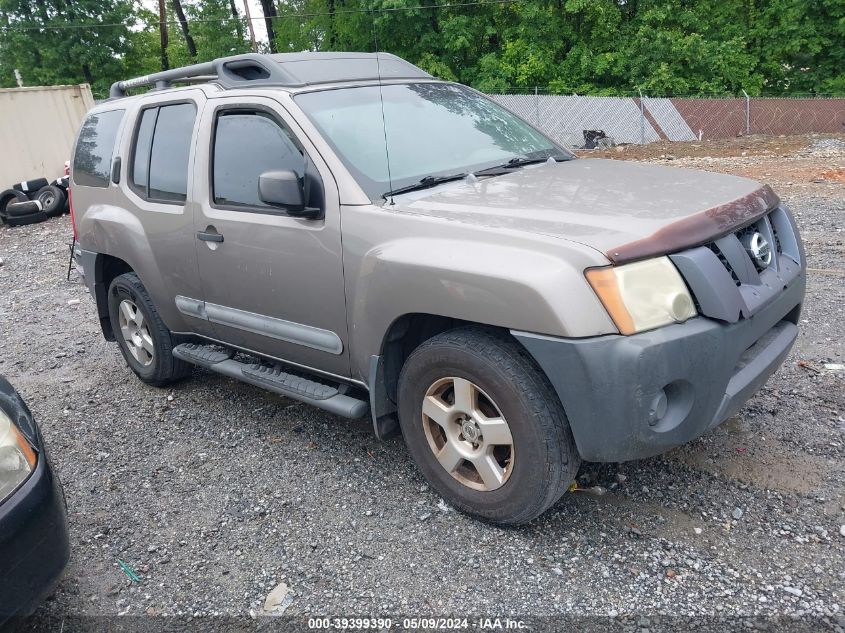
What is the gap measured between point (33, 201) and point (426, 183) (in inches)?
508

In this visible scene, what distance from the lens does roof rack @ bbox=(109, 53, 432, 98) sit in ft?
12.0

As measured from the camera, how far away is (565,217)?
2670 millimetres

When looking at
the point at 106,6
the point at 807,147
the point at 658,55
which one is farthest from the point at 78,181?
the point at 106,6

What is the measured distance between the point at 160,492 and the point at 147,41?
37.1 metres

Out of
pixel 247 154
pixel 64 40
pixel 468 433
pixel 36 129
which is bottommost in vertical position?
pixel 36 129

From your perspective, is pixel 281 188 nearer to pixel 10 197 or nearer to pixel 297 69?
pixel 297 69

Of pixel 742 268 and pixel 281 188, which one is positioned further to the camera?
pixel 281 188

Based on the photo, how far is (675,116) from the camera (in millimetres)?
19375

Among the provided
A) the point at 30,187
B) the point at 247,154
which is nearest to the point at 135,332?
the point at 247,154

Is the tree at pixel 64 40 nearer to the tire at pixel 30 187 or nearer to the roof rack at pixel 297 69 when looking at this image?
the tire at pixel 30 187

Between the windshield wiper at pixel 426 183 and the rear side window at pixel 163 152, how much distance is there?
1423mm

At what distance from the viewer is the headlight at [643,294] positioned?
2.35 m

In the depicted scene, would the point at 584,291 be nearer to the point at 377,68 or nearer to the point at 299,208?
the point at 299,208

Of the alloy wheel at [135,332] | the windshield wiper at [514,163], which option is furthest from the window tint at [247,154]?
the alloy wheel at [135,332]
